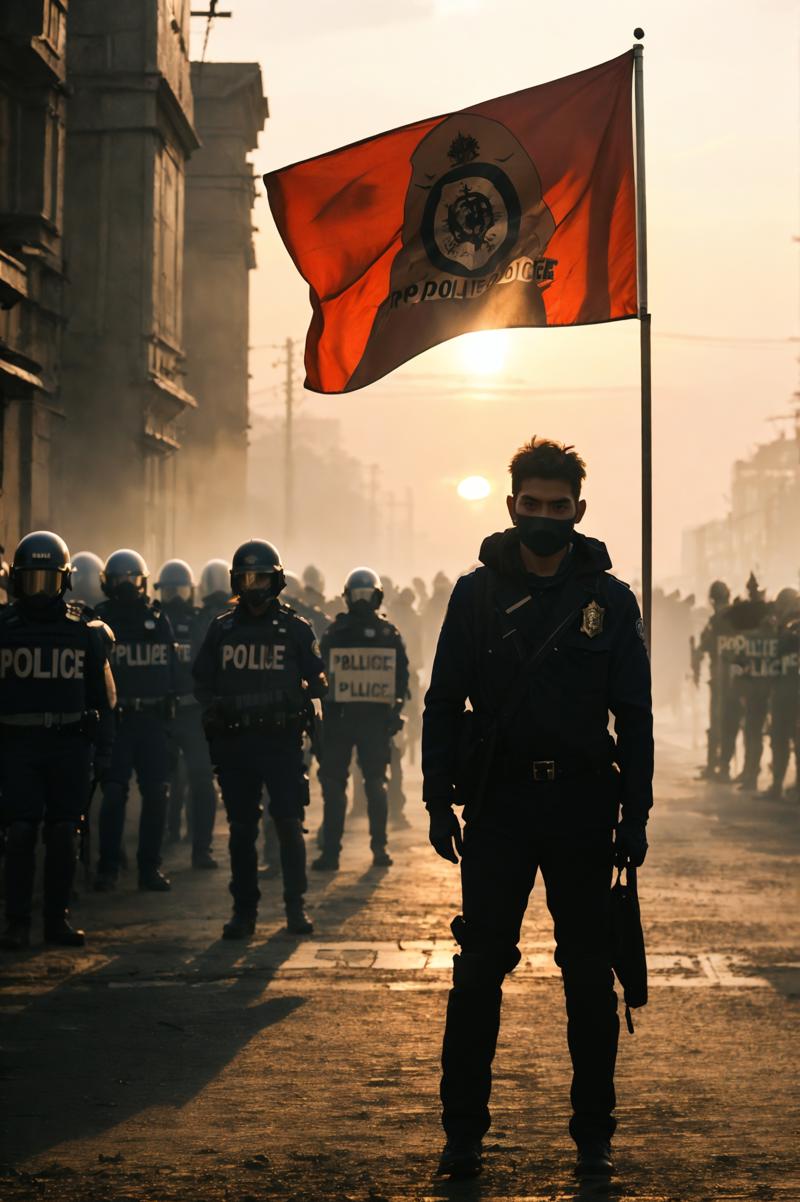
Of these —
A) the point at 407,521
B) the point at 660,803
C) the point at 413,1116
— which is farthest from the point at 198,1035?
the point at 407,521

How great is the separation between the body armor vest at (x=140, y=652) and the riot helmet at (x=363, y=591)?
178 centimetres

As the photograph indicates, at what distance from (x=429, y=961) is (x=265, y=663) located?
79.8 inches

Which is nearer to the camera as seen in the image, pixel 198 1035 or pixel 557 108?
pixel 198 1035

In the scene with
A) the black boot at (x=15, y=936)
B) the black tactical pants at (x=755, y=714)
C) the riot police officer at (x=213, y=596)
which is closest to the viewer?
the black boot at (x=15, y=936)

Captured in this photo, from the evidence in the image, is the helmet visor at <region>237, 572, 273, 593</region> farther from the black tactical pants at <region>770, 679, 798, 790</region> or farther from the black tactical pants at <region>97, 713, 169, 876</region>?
the black tactical pants at <region>770, 679, 798, 790</region>

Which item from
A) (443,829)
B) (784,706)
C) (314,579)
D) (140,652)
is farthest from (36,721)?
(314,579)

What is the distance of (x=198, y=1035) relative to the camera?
7.61m

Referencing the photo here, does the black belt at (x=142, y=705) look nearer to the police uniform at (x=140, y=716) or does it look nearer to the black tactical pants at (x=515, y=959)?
the police uniform at (x=140, y=716)

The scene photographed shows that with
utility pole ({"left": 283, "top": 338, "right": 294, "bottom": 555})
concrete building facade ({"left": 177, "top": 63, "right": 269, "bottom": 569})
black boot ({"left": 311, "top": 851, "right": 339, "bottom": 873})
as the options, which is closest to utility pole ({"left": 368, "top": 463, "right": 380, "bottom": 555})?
utility pole ({"left": 283, "top": 338, "right": 294, "bottom": 555})

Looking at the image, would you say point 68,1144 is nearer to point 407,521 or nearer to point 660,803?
point 660,803

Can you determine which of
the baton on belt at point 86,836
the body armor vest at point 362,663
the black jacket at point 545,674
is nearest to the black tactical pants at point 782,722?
the body armor vest at point 362,663

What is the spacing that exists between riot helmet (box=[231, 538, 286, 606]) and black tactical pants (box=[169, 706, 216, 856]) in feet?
9.15

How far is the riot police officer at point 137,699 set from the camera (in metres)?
12.6

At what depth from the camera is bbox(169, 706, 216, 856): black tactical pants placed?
1377 centimetres
